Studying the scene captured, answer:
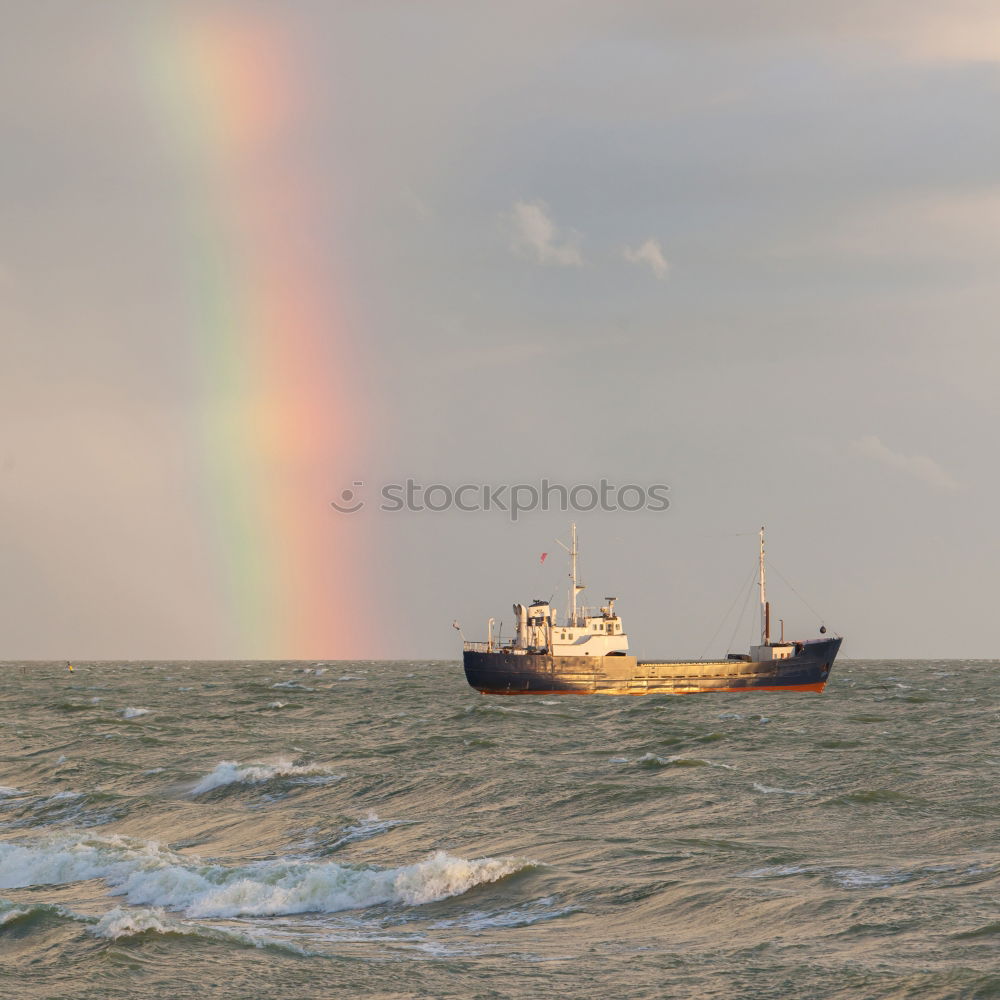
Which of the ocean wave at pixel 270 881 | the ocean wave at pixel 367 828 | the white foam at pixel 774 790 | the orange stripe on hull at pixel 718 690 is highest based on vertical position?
the white foam at pixel 774 790

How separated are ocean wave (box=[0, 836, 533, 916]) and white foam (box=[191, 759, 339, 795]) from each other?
14.0 metres

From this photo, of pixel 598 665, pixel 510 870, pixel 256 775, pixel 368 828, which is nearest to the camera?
pixel 510 870

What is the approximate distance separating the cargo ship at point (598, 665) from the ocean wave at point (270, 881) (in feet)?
A: 238

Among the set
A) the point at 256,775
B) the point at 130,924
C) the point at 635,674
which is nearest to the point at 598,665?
→ the point at 635,674

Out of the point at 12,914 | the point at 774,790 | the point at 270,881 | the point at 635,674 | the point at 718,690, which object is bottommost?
the point at 718,690

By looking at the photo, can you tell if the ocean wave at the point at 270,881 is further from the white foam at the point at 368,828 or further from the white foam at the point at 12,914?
the white foam at the point at 368,828

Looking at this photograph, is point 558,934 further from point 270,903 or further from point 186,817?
point 186,817

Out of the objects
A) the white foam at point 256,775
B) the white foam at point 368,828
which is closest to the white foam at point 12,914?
the white foam at point 368,828

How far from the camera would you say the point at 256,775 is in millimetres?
39719

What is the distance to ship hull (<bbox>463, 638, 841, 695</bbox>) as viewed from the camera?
96000 mm

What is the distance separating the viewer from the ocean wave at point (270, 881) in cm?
2053

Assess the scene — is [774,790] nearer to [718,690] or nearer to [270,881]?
[270,881]

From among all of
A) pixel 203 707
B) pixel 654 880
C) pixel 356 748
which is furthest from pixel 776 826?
pixel 203 707

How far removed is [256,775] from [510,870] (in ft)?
66.2
